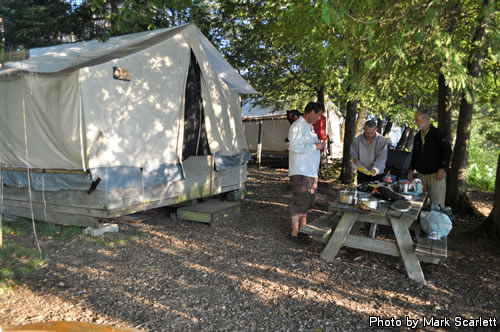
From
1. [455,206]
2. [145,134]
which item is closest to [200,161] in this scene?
[145,134]

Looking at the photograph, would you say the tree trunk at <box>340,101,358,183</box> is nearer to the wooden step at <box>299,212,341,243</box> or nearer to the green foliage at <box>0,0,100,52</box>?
the wooden step at <box>299,212,341,243</box>

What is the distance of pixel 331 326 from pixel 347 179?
7379mm

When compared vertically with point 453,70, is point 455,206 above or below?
below

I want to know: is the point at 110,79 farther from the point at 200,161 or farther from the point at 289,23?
→ the point at 289,23

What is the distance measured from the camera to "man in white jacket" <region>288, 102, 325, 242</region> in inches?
173

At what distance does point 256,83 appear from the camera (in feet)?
34.1

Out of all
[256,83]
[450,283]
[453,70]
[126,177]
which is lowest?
[450,283]

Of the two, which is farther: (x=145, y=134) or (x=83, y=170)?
(x=145, y=134)

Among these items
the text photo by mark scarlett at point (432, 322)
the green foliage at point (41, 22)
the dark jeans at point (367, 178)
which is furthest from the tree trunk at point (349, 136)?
the green foliage at point (41, 22)

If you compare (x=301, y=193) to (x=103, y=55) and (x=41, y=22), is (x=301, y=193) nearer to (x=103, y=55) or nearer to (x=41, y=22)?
(x=103, y=55)

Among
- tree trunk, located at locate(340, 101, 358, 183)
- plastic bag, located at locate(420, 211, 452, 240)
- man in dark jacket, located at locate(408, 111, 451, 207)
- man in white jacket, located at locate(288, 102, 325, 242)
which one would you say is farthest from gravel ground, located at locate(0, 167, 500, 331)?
tree trunk, located at locate(340, 101, 358, 183)

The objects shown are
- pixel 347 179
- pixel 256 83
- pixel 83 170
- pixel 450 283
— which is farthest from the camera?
pixel 256 83

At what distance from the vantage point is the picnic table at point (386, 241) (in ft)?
11.5

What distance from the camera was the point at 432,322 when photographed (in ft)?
9.02
